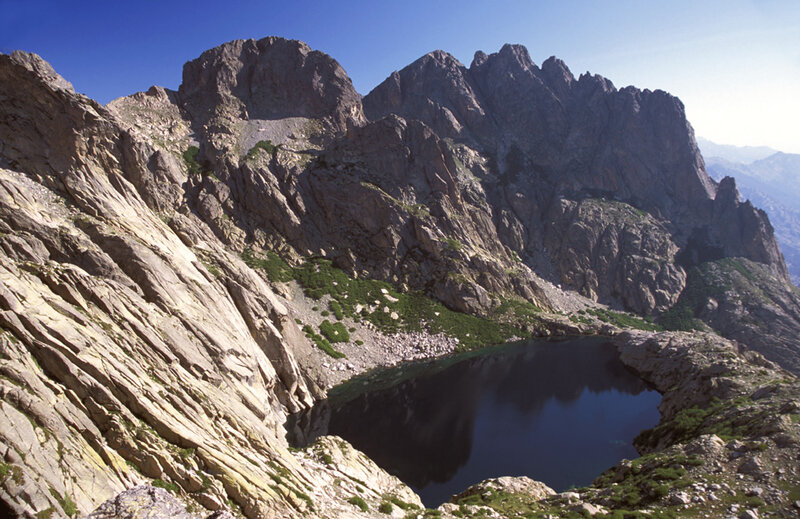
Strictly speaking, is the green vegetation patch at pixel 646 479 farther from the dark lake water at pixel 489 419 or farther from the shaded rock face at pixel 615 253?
the shaded rock face at pixel 615 253

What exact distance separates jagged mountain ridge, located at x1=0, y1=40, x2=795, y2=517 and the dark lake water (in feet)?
28.9

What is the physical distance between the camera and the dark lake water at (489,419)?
45.8 meters

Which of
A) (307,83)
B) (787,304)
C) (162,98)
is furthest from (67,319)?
(787,304)

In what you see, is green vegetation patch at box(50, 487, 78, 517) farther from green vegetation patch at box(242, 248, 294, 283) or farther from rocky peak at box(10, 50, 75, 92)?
green vegetation patch at box(242, 248, 294, 283)

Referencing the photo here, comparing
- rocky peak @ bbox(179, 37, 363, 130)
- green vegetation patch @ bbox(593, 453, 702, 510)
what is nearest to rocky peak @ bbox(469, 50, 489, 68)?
rocky peak @ bbox(179, 37, 363, 130)

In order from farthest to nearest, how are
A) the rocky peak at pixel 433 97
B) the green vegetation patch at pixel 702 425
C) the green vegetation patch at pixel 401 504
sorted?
the rocky peak at pixel 433 97 < the green vegetation patch at pixel 702 425 < the green vegetation patch at pixel 401 504

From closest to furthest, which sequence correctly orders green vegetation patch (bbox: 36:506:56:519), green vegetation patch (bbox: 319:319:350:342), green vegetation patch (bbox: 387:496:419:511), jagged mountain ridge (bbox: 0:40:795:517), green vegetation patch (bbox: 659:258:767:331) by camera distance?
green vegetation patch (bbox: 36:506:56:519) < jagged mountain ridge (bbox: 0:40:795:517) < green vegetation patch (bbox: 387:496:419:511) < green vegetation patch (bbox: 319:319:350:342) < green vegetation patch (bbox: 659:258:767:331)

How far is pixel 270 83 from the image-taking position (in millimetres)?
135875

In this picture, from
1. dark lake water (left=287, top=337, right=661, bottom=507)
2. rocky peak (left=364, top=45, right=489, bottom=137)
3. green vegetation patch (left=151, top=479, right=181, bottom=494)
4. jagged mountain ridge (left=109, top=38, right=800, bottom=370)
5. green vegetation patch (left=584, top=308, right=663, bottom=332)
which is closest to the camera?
green vegetation patch (left=151, top=479, right=181, bottom=494)

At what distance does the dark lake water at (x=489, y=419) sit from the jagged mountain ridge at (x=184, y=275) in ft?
28.9

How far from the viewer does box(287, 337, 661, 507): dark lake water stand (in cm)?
4584

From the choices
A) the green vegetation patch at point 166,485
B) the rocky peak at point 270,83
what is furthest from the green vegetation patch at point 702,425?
the rocky peak at point 270,83

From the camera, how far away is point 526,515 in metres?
28.4

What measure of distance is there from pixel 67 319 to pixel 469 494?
33.1 meters
